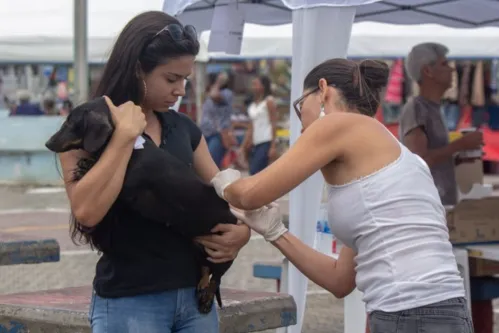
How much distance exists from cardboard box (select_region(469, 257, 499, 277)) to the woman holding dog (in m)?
3.14

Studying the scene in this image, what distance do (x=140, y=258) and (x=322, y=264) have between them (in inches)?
24.9

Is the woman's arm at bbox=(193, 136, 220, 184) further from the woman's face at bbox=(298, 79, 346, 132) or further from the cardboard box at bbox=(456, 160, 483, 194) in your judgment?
the cardboard box at bbox=(456, 160, 483, 194)

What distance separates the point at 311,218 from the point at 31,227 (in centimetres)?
741

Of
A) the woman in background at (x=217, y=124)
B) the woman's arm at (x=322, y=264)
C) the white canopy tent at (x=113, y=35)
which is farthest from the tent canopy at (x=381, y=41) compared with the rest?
the woman's arm at (x=322, y=264)

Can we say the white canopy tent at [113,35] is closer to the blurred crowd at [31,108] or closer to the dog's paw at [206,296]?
the blurred crowd at [31,108]

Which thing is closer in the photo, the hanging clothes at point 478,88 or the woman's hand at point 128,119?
the woman's hand at point 128,119

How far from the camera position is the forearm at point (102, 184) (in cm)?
275

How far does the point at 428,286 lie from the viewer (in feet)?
9.25

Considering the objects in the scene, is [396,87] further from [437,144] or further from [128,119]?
[128,119]

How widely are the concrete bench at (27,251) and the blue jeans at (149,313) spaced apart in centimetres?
229

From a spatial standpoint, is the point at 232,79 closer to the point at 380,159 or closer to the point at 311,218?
the point at 311,218

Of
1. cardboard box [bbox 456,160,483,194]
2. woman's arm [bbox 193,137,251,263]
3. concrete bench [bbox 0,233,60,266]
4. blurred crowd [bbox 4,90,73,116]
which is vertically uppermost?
woman's arm [bbox 193,137,251,263]

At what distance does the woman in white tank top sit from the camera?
2.82 metres

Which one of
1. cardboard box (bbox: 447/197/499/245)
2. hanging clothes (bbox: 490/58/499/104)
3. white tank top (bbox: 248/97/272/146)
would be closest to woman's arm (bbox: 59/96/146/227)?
cardboard box (bbox: 447/197/499/245)
